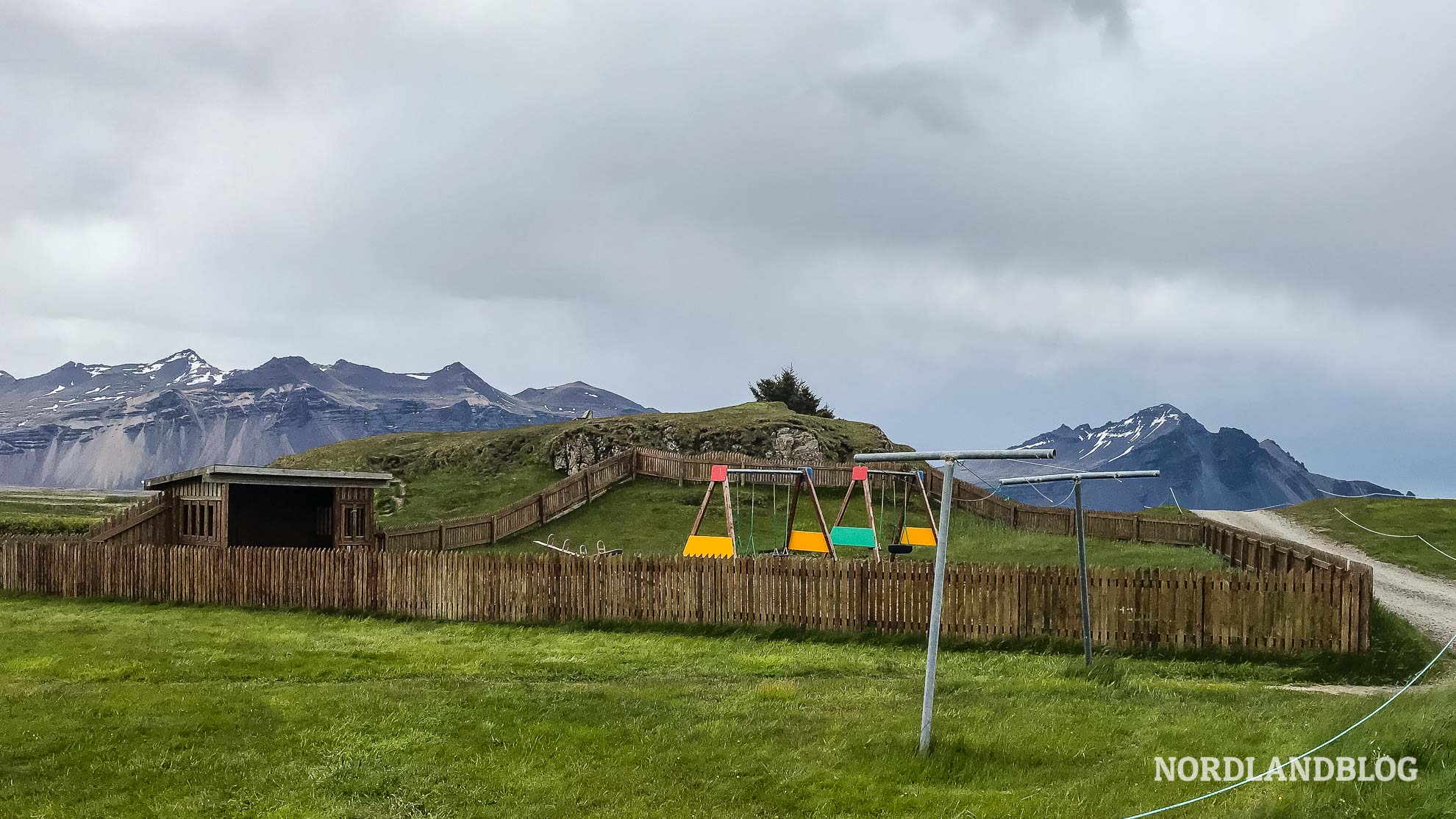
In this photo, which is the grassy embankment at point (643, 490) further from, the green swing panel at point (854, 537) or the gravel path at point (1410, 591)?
the gravel path at point (1410, 591)

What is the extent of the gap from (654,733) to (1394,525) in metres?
37.7

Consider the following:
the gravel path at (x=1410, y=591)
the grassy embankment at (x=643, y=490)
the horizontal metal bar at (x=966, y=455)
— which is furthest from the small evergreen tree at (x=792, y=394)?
the horizontal metal bar at (x=966, y=455)

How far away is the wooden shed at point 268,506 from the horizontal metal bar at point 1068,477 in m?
20.0

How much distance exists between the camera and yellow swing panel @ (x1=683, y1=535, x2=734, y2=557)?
2547cm

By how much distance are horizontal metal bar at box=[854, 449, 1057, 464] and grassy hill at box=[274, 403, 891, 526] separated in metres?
36.7

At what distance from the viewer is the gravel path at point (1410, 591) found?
753 inches

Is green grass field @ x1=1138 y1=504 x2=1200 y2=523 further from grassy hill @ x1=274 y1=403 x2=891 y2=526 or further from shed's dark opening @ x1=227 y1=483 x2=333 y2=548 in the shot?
shed's dark opening @ x1=227 y1=483 x2=333 y2=548

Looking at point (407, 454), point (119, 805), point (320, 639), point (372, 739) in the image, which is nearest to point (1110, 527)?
point (320, 639)

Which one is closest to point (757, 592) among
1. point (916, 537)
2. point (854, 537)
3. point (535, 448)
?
point (854, 537)

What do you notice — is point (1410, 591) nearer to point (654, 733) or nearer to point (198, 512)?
point (654, 733)

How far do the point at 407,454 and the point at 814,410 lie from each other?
33020 millimetres

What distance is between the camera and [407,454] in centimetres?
5669

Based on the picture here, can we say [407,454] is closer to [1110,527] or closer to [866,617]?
[1110,527]

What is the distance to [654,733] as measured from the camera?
10.8m
